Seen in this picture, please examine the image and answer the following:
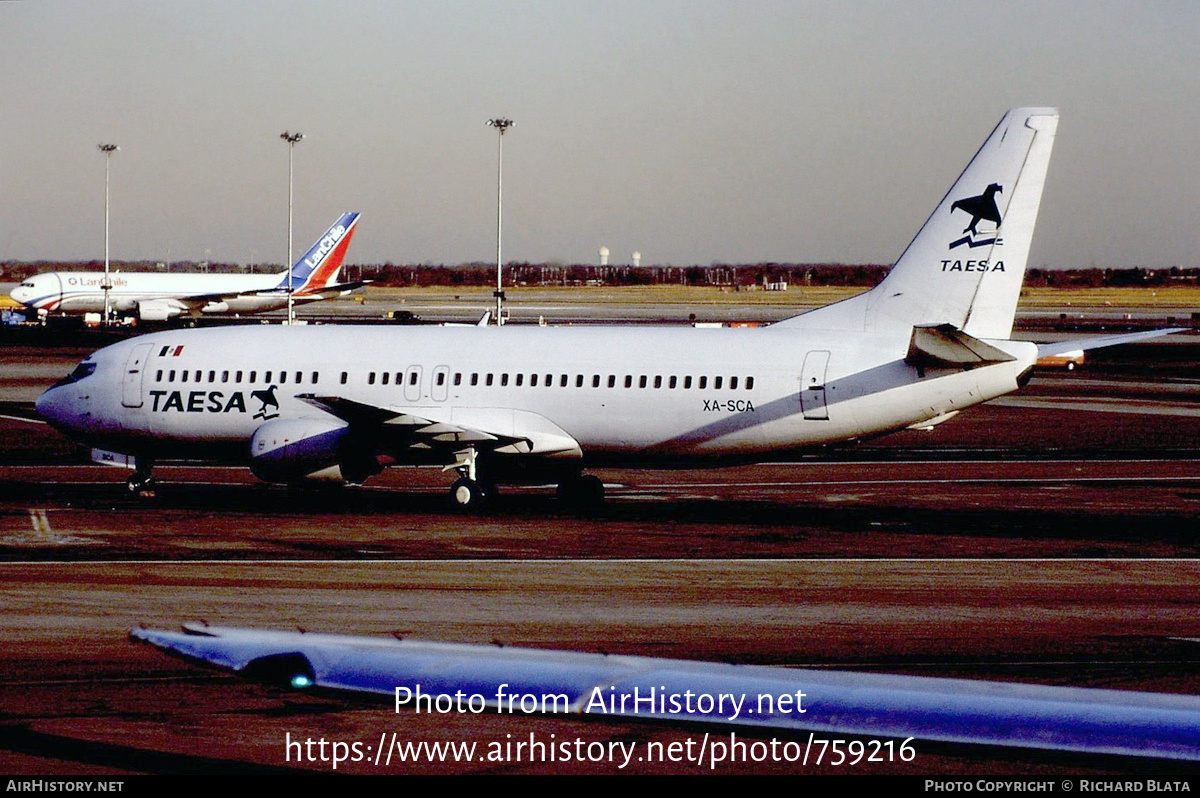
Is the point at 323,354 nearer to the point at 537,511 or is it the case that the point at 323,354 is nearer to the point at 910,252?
the point at 537,511

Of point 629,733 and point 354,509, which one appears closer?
point 629,733

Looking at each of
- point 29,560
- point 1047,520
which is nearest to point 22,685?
point 29,560

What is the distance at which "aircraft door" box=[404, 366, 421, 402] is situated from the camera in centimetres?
3572

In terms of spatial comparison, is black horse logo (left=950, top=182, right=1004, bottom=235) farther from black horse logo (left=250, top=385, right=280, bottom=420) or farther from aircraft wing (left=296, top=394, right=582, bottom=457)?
black horse logo (left=250, top=385, right=280, bottom=420)

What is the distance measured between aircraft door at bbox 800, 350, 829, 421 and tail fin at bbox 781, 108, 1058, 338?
1986mm

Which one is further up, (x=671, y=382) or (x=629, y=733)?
(x=671, y=382)

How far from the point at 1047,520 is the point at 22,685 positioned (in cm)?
2245

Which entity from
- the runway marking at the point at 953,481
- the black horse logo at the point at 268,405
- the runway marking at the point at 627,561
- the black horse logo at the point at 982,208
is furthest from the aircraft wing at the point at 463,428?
the black horse logo at the point at 982,208

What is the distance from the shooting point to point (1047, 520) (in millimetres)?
33125

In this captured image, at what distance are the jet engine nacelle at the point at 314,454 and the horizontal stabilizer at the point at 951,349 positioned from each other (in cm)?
1261

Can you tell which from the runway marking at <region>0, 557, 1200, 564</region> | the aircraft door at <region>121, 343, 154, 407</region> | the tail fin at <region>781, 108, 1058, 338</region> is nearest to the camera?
the runway marking at <region>0, 557, 1200, 564</region>

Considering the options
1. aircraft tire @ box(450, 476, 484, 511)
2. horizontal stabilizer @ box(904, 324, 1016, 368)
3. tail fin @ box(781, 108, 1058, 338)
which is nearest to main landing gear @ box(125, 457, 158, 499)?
aircraft tire @ box(450, 476, 484, 511)

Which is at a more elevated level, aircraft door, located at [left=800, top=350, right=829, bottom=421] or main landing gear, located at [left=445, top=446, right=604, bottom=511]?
aircraft door, located at [left=800, top=350, right=829, bottom=421]

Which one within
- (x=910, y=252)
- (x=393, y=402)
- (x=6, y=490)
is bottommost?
(x=6, y=490)
